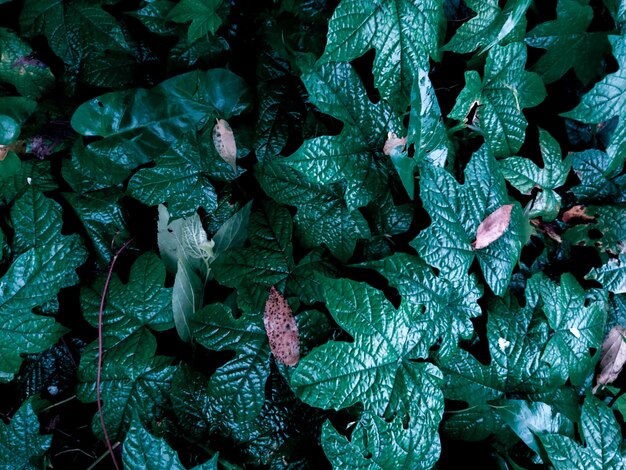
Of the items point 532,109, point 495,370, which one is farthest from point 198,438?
point 532,109

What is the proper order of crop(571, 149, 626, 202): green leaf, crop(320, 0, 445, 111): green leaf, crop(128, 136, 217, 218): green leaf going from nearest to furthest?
crop(320, 0, 445, 111): green leaf
crop(128, 136, 217, 218): green leaf
crop(571, 149, 626, 202): green leaf

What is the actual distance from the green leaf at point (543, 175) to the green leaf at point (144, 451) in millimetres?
1110

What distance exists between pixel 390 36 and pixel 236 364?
2.86ft

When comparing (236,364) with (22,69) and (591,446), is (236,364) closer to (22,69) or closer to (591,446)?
(591,446)

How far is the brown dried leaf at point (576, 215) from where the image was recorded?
156cm

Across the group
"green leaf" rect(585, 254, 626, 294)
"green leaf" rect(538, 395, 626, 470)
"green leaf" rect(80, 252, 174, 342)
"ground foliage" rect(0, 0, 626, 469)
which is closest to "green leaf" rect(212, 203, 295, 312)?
"ground foliage" rect(0, 0, 626, 469)

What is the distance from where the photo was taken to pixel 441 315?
1.32m

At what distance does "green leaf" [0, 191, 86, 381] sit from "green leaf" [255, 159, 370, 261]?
57cm

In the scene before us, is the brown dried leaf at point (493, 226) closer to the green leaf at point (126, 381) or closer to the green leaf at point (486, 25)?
the green leaf at point (486, 25)

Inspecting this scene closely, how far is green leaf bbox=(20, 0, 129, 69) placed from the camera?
1.41 m

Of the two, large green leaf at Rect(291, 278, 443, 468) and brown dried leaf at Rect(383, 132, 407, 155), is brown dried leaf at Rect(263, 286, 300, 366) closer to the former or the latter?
large green leaf at Rect(291, 278, 443, 468)

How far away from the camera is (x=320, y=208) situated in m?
1.38

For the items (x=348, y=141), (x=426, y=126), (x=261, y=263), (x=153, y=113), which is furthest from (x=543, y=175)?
(x=153, y=113)

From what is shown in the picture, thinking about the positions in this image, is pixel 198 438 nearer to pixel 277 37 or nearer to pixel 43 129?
pixel 43 129
